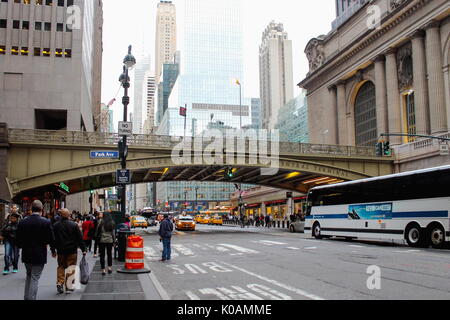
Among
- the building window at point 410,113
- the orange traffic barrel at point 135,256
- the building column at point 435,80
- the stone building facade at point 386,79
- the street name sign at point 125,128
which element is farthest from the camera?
the building window at point 410,113

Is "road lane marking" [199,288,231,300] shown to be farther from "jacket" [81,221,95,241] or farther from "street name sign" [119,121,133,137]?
"jacket" [81,221,95,241]

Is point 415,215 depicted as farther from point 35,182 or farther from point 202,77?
point 202,77

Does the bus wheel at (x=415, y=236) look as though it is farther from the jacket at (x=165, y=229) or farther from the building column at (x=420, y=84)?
the building column at (x=420, y=84)

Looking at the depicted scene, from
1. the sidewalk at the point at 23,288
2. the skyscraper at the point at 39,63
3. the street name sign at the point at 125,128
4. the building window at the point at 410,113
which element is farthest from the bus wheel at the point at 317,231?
the skyscraper at the point at 39,63

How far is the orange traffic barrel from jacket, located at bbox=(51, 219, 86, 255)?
3.34m

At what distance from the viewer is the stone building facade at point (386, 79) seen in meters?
43.3

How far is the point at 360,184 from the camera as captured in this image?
1018 inches

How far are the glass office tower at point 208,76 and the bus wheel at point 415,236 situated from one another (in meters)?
111

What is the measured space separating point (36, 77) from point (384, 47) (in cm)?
3891

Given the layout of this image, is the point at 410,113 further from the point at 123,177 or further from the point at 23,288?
the point at 23,288

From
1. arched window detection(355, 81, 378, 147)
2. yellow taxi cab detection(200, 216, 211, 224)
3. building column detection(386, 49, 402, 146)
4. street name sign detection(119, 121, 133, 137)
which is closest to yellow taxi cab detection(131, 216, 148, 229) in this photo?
yellow taxi cab detection(200, 216, 211, 224)

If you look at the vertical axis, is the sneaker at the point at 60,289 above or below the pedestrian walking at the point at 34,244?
below

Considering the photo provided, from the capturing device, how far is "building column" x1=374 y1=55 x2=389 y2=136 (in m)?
52.3
